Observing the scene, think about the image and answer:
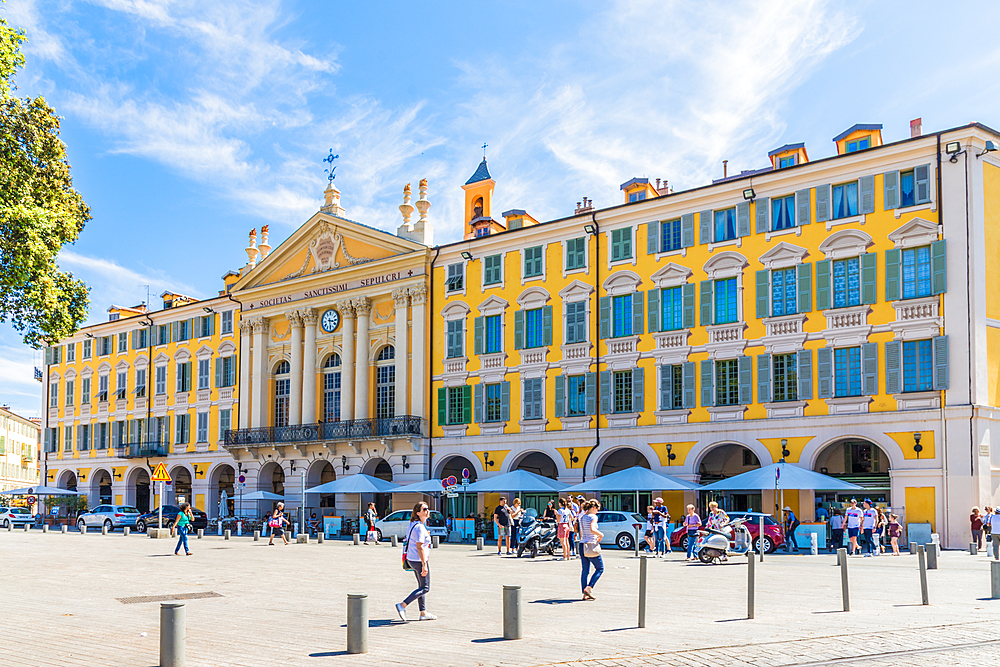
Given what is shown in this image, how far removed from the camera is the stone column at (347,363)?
52000 millimetres

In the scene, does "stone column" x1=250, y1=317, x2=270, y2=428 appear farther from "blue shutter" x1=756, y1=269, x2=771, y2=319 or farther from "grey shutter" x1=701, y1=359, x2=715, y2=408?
"blue shutter" x1=756, y1=269, x2=771, y2=319

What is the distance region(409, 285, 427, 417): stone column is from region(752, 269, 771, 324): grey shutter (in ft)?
54.3

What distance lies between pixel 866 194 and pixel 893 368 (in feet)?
19.5

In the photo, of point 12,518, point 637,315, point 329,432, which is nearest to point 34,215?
point 637,315

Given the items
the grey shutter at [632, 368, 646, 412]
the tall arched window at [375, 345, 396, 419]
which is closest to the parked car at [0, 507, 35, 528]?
the tall arched window at [375, 345, 396, 419]

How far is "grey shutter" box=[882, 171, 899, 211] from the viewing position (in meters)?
35.8

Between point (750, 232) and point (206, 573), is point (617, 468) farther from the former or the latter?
point (206, 573)

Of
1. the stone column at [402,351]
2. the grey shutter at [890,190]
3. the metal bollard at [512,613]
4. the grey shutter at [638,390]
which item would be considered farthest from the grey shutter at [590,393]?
the metal bollard at [512,613]

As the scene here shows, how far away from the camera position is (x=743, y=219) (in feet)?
129

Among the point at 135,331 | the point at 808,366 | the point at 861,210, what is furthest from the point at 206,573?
the point at 135,331

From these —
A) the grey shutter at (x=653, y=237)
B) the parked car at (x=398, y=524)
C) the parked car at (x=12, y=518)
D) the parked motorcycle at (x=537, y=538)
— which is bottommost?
the parked car at (x=12, y=518)

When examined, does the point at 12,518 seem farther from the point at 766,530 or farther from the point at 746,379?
the point at 766,530

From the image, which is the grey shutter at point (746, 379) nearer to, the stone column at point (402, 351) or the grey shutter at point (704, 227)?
the grey shutter at point (704, 227)

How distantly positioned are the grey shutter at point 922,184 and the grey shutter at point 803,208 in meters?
3.63
